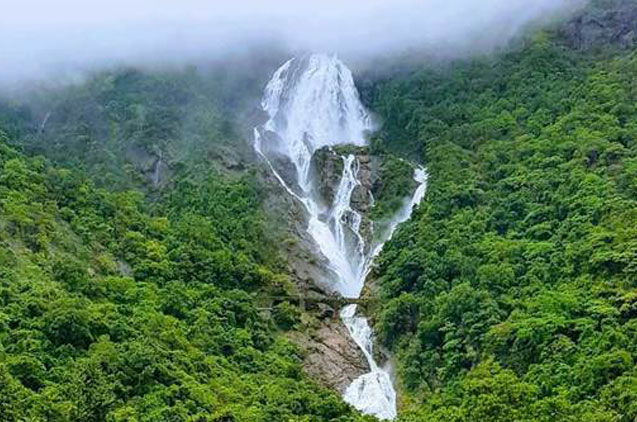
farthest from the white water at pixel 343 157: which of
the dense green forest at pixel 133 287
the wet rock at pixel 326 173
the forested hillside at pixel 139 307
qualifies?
the forested hillside at pixel 139 307

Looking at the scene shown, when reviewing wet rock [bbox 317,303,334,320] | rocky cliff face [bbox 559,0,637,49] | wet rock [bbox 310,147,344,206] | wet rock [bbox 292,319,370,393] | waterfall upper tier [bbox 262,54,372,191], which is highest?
rocky cliff face [bbox 559,0,637,49]

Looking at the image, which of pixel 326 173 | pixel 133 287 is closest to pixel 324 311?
pixel 133 287

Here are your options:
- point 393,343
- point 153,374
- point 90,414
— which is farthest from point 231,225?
point 90,414

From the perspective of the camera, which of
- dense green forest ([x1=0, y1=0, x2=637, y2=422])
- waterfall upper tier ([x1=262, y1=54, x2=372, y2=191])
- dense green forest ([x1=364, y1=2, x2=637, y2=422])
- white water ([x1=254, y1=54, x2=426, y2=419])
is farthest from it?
waterfall upper tier ([x1=262, y1=54, x2=372, y2=191])

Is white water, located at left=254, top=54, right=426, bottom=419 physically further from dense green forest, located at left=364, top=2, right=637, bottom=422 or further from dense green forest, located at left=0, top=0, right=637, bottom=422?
dense green forest, located at left=364, top=2, right=637, bottom=422

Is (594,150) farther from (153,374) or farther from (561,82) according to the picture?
(153,374)

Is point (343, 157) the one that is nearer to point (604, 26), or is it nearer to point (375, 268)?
point (375, 268)

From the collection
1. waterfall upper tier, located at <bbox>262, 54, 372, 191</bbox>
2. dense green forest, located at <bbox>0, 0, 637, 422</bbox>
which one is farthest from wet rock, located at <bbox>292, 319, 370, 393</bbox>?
waterfall upper tier, located at <bbox>262, 54, 372, 191</bbox>
